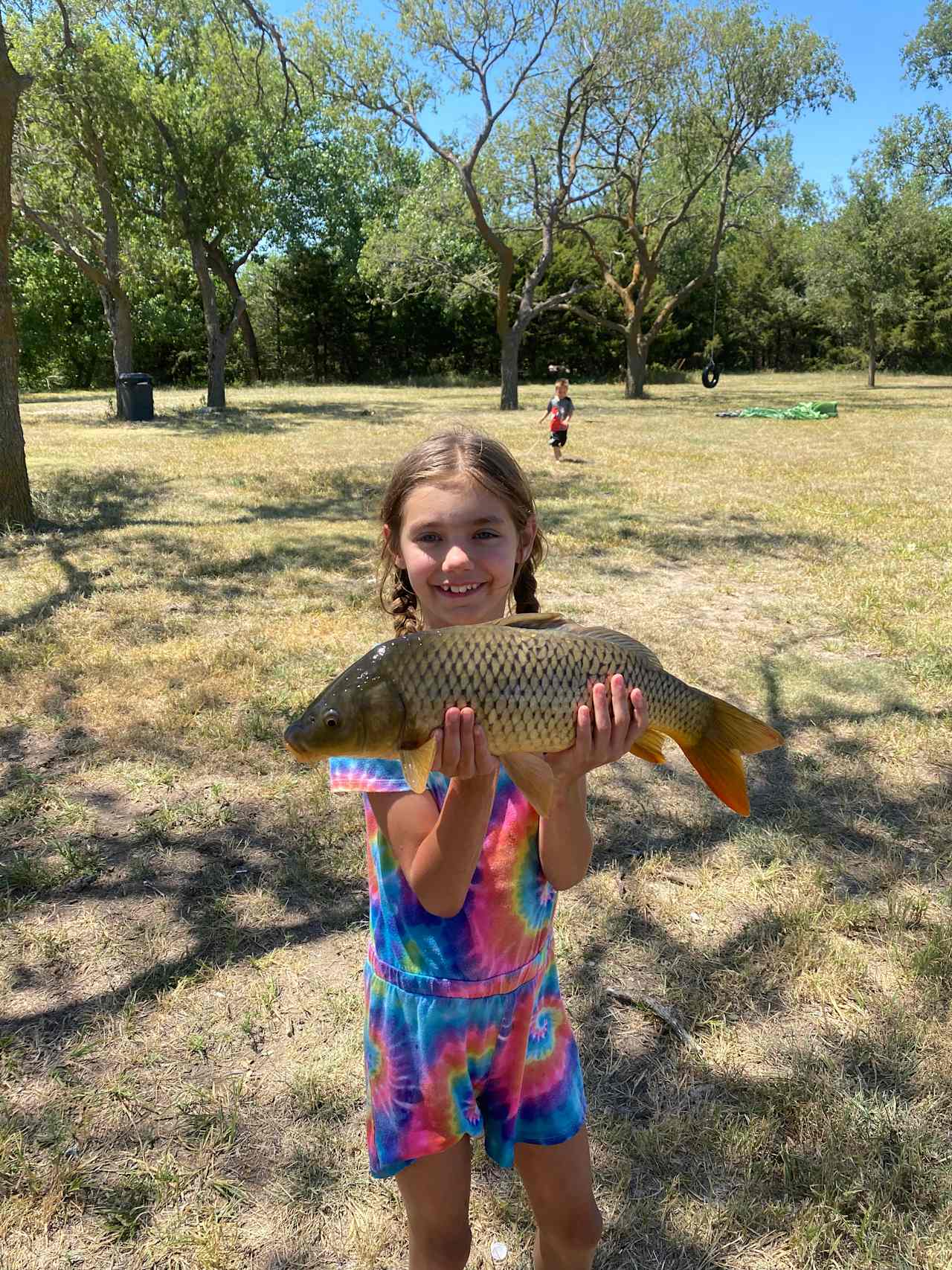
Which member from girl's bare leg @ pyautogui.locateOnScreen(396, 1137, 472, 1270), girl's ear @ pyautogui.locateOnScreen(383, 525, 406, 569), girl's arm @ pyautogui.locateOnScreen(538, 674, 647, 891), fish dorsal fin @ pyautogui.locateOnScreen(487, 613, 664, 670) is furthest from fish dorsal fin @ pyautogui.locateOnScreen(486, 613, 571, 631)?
girl's bare leg @ pyautogui.locateOnScreen(396, 1137, 472, 1270)

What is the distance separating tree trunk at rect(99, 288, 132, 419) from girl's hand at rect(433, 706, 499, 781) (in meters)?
19.9

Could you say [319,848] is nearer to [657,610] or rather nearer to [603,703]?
[603,703]

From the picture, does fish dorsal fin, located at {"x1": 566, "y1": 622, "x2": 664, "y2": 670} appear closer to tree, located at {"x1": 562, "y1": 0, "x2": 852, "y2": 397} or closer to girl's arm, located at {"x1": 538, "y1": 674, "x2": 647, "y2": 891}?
girl's arm, located at {"x1": 538, "y1": 674, "x2": 647, "y2": 891}

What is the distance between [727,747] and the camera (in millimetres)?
1640

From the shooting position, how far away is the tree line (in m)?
15.9

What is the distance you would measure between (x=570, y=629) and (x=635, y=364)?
2955cm

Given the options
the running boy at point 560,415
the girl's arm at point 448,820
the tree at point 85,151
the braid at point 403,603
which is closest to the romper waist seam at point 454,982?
the girl's arm at point 448,820

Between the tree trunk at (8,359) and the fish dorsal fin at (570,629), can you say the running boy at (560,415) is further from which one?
the fish dorsal fin at (570,629)

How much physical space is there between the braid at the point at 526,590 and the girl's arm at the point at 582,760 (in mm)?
592

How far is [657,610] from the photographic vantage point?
6496 millimetres

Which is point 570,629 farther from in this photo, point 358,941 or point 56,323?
point 56,323

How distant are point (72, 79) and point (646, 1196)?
18419mm

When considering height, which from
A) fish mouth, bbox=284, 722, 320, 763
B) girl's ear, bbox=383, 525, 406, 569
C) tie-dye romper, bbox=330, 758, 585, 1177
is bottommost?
tie-dye romper, bbox=330, 758, 585, 1177

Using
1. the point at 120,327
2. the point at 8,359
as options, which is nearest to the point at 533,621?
the point at 8,359
